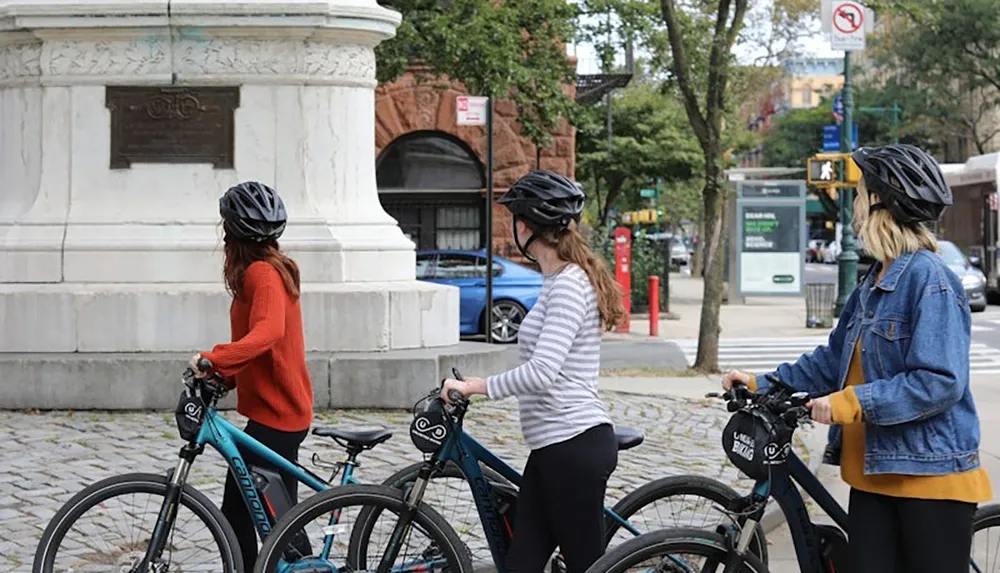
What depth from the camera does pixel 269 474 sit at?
5664 mm

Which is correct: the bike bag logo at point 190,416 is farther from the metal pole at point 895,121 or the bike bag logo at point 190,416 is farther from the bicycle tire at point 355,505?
the metal pole at point 895,121

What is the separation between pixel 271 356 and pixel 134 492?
29.5 inches


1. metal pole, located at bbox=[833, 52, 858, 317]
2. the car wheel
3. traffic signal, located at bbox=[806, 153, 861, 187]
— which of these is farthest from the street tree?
traffic signal, located at bbox=[806, 153, 861, 187]

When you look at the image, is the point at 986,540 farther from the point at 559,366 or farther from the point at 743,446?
the point at 559,366

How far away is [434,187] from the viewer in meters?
30.2

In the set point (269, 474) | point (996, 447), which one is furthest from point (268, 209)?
point (996, 447)

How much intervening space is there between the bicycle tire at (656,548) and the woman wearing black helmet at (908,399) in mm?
430

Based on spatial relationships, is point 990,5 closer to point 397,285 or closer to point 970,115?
point 970,115

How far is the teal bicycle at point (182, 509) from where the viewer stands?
5.46 metres

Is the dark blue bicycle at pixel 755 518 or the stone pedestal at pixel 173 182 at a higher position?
the stone pedestal at pixel 173 182

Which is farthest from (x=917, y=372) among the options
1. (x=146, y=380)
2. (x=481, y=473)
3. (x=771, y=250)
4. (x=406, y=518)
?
(x=771, y=250)

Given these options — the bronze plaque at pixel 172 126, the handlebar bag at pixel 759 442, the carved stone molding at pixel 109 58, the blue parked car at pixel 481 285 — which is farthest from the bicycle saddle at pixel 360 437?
the blue parked car at pixel 481 285

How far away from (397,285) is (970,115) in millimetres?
55861

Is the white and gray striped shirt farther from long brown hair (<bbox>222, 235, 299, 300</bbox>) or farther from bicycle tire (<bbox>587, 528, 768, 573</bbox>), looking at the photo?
long brown hair (<bbox>222, 235, 299, 300</bbox>)
